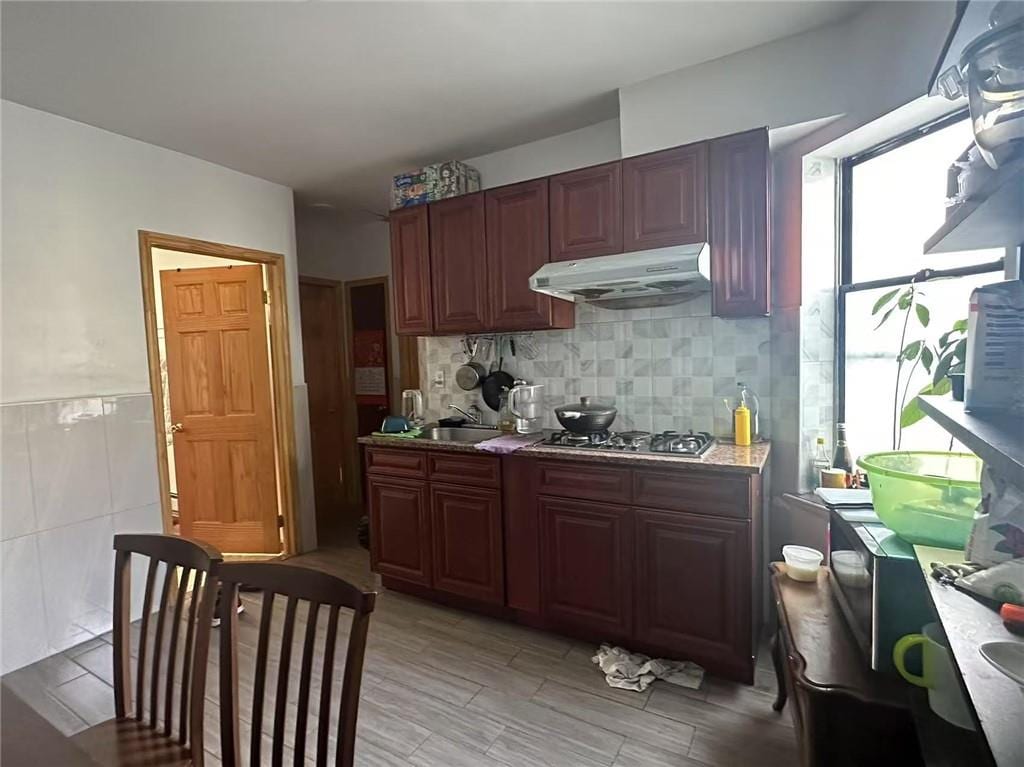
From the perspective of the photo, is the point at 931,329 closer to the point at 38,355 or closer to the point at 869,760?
the point at 869,760

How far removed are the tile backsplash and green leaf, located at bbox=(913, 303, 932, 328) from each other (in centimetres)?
59

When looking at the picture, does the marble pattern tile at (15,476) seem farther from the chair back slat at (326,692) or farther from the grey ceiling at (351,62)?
the chair back slat at (326,692)

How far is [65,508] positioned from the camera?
253 centimetres

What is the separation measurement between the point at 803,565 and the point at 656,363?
48.1 inches

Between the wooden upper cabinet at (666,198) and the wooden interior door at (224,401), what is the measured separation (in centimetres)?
259

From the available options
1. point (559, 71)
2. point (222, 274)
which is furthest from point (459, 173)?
point (222, 274)

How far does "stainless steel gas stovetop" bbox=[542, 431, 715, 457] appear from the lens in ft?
7.25

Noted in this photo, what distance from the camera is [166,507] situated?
9.70 feet

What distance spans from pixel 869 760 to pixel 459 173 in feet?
10.4

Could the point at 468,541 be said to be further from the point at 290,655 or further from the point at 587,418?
the point at 290,655

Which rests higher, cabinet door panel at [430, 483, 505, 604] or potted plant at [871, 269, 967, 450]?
potted plant at [871, 269, 967, 450]

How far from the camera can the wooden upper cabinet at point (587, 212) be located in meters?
Result: 2.44

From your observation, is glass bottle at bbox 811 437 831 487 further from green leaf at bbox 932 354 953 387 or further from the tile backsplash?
green leaf at bbox 932 354 953 387

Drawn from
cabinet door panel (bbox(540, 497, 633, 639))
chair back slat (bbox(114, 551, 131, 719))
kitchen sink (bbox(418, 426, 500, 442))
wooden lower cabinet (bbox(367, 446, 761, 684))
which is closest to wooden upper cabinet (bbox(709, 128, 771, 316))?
wooden lower cabinet (bbox(367, 446, 761, 684))
